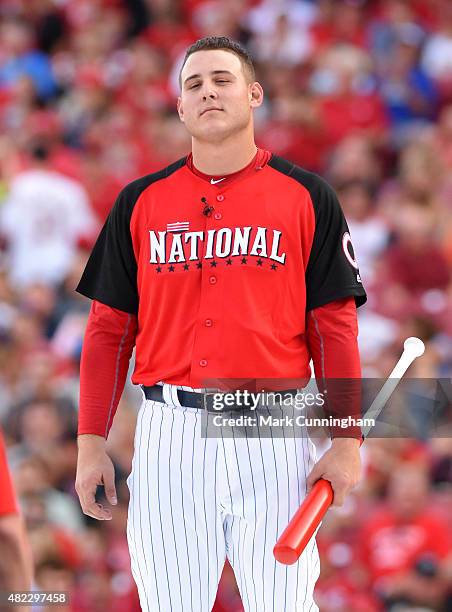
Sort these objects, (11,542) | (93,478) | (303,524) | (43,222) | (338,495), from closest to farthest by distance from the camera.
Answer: (11,542) → (303,524) → (338,495) → (93,478) → (43,222)

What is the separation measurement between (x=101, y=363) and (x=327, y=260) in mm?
558

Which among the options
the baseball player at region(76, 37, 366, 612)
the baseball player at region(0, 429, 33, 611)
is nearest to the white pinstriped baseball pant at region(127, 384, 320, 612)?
the baseball player at region(76, 37, 366, 612)

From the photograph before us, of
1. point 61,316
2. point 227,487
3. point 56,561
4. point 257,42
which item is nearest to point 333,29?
point 257,42

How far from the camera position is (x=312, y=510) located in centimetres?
226

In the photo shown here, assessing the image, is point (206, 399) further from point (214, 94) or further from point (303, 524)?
point (214, 94)

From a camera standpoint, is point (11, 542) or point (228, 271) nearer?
point (11, 542)

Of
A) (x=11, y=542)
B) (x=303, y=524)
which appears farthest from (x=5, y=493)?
(x=303, y=524)

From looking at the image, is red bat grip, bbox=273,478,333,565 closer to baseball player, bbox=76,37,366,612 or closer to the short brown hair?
baseball player, bbox=76,37,366,612

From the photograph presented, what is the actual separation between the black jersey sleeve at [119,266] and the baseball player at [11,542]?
967 mm

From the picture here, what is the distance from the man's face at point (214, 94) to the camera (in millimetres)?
2430

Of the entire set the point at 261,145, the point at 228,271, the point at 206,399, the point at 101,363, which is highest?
the point at 261,145

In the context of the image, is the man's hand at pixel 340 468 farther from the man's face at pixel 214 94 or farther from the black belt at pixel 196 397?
the man's face at pixel 214 94

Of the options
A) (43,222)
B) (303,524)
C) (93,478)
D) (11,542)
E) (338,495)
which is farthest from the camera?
(43,222)

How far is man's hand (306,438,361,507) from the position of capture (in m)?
2.36
